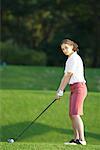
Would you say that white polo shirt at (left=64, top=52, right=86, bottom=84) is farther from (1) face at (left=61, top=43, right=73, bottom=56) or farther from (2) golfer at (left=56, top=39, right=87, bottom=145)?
(1) face at (left=61, top=43, right=73, bottom=56)

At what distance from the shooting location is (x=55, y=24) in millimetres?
48594

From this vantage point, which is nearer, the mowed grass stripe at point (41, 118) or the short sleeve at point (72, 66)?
the short sleeve at point (72, 66)


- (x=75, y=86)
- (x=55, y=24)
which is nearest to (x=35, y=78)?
(x=75, y=86)

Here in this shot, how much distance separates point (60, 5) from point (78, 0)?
71.1 inches

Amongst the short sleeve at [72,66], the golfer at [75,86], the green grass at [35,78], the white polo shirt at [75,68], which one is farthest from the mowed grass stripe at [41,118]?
the green grass at [35,78]

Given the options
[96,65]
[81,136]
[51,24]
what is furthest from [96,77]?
[51,24]

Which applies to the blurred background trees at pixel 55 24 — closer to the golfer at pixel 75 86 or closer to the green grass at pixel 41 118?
the green grass at pixel 41 118

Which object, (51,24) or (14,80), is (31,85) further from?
(51,24)

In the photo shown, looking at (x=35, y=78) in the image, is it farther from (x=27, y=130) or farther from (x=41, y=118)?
(x=27, y=130)

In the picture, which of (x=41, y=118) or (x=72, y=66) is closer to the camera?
(x=72, y=66)

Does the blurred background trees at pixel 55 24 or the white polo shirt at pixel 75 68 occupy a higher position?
the blurred background trees at pixel 55 24

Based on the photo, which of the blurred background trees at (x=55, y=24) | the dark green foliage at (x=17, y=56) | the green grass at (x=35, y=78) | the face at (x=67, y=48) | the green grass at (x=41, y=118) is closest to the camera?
the face at (x=67, y=48)

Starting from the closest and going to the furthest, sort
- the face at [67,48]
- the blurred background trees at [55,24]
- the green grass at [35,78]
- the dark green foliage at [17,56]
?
the face at [67,48]
the green grass at [35,78]
the dark green foliage at [17,56]
the blurred background trees at [55,24]

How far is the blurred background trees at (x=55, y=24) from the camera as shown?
43.3 meters
